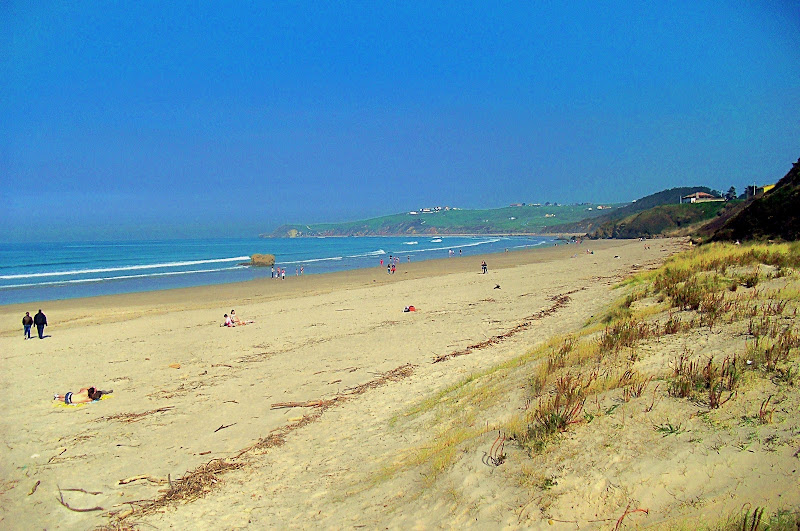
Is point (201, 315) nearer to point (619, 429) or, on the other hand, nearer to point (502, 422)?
point (502, 422)

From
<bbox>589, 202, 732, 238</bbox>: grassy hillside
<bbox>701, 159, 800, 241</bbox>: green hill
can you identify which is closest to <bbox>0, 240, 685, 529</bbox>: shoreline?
<bbox>701, 159, 800, 241</bbox>: green hill

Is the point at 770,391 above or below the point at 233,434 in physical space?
above

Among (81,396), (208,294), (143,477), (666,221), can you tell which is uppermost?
(666,221)

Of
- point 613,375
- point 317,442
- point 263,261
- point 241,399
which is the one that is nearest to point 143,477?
point 317,442

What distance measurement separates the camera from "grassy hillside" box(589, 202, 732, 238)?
8400 cm

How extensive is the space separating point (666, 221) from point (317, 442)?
324ft

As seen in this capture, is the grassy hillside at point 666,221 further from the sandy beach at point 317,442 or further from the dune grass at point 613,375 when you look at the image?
the dune grass at point 613,375

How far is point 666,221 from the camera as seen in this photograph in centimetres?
9081

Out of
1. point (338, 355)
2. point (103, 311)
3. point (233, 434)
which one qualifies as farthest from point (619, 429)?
point (103, 311)

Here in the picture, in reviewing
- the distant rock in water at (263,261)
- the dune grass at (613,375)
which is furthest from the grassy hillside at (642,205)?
the dune grass at (613,375)

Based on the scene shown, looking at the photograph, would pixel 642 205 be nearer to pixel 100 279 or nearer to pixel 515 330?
pixel 100 279

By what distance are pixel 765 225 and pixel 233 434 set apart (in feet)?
74.8

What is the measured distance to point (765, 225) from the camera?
20656 mm

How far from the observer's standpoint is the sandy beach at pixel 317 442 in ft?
12.2
